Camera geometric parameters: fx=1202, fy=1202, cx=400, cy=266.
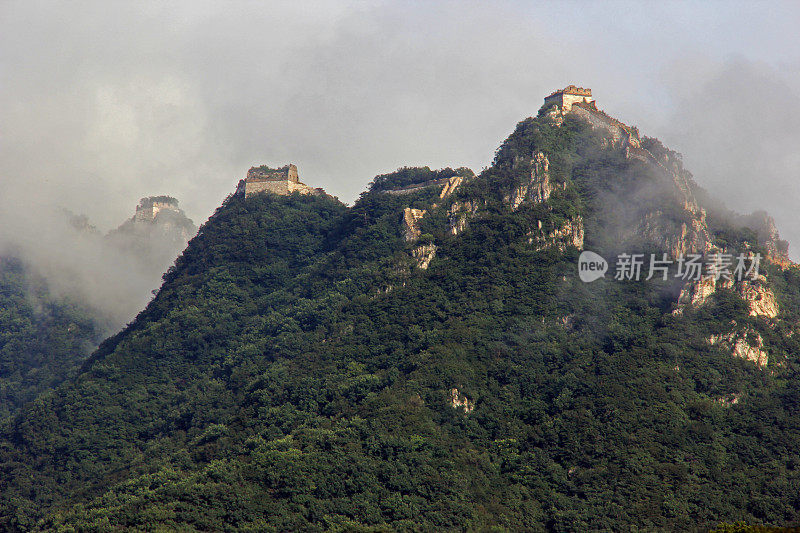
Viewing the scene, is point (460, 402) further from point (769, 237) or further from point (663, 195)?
point (769, 237)

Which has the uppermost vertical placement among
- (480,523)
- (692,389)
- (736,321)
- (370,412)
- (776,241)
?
(776,241)

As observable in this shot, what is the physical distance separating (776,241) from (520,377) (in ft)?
95.6

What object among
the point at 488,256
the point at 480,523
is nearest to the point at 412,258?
the point at 488,256

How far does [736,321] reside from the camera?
8375 centimetres

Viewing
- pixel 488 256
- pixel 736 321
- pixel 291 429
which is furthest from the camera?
pixel 488 256

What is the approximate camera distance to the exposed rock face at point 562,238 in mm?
93250

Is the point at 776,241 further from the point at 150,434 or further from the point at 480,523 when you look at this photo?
the point at 150,434

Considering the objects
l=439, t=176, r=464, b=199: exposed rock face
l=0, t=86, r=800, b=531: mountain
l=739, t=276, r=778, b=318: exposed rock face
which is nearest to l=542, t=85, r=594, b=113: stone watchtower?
l=0, t=86, r=800, b=531: mountain

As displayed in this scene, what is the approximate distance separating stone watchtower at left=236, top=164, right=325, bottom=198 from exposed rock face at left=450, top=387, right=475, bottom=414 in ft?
138

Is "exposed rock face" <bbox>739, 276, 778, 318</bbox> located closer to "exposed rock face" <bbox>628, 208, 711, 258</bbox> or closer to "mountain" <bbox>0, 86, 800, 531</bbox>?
"mountain" <bbox>0, 86, 800, 531</bbox>

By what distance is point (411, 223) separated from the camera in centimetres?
10156

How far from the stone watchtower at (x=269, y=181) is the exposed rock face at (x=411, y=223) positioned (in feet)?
57.7

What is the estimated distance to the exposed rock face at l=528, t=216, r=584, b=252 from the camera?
93250 mm

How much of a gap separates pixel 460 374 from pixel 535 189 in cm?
2230
